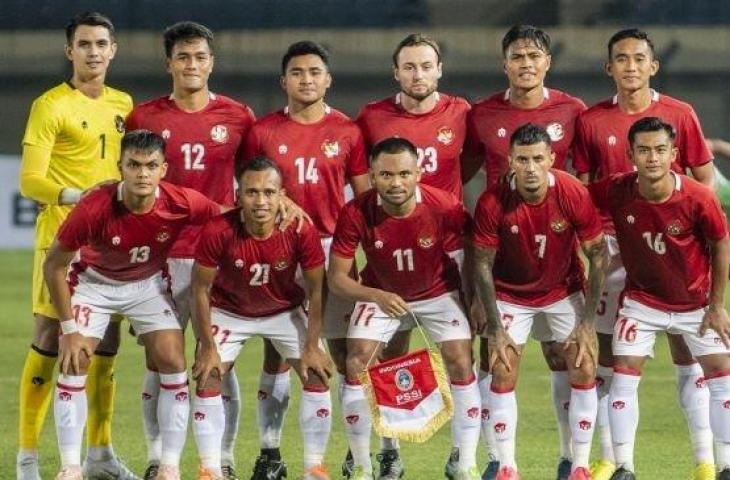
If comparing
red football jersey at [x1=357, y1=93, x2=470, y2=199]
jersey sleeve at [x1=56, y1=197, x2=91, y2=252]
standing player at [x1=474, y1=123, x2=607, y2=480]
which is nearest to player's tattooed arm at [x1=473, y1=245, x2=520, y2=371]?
standing player at [x1=474, y1=123, x2=607, y2=480]

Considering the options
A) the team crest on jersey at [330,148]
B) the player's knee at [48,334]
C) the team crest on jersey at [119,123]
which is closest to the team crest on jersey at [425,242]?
the team crest on jersey at [330,148]

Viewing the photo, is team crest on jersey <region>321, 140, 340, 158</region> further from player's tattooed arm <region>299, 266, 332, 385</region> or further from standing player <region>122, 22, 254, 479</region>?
player's tattooed arm <region>299, 266, 332, 385</region>

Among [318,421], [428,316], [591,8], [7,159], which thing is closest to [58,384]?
[318,421]

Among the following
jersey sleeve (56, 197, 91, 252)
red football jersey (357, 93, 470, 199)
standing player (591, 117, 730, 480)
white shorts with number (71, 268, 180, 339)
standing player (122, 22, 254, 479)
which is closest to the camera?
jersey sleeve (56, 197, 91, 252)

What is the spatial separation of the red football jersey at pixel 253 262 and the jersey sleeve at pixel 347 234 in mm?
79

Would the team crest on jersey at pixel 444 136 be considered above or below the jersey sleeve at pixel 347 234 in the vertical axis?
above

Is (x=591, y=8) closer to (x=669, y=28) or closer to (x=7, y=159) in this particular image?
(x=669, y=28)

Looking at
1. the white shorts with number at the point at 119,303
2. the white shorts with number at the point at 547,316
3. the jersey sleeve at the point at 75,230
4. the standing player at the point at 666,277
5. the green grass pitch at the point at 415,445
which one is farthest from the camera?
the green grass pitch at the point at 415,445

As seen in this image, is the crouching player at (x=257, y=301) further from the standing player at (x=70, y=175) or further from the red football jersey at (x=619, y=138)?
the red football jersey at (x=619, y=138)

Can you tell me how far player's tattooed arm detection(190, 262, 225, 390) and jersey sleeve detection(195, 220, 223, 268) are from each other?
0.02 metres

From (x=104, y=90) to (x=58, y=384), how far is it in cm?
138

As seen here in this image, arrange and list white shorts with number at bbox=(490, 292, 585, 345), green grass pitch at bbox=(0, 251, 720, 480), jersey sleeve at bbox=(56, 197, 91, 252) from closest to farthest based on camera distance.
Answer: jersey sleeve at bbox=(56, 197, 91, 252), white shorts with number at bbox=(490, 292, 585, 345), green grass pitch at bbox=(0, 251, 720, 480)

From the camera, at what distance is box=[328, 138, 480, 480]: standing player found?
6145 millimetres

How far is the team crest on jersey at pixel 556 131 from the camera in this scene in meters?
6.51
